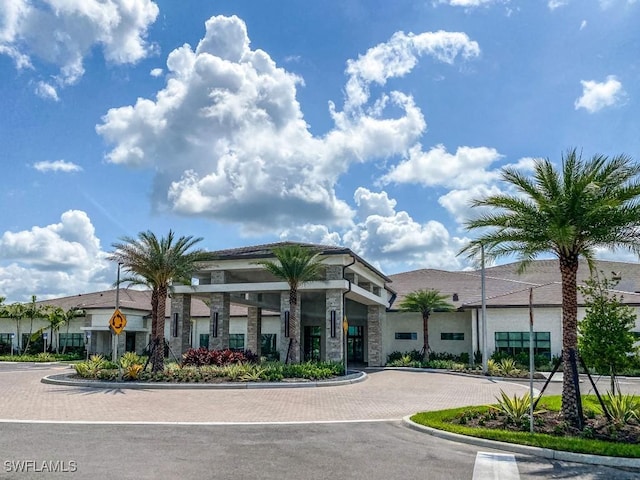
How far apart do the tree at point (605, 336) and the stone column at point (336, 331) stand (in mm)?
14666

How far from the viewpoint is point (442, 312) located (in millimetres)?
36750

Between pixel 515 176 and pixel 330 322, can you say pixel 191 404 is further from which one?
pixel 330 322

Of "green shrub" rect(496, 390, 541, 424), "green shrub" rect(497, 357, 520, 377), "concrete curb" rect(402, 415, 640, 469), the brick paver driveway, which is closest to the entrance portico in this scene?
the brick paver driveway

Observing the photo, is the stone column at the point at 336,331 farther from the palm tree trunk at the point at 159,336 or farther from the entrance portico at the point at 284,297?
the palm tree trunk at the point at 159,336

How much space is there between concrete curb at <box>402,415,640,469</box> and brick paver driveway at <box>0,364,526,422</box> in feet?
9.67

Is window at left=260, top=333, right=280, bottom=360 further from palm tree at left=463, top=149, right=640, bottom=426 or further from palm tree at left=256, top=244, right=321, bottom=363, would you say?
palm tree at left=463, top=149, right=640, bottom=426

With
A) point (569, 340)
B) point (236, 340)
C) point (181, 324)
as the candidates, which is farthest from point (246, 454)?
point (236, 340)

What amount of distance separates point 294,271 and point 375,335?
1160 centimetres

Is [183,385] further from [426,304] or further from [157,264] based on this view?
[426,304]

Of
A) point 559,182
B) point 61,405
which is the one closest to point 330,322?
point 61,405

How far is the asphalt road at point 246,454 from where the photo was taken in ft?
26.7

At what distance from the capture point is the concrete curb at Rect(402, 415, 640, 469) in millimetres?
9297

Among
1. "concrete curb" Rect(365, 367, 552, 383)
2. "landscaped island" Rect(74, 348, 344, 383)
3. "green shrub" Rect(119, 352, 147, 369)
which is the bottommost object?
"concrete curb" Rect(365, 367, 552, 383)

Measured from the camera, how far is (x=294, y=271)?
83.7 feet
